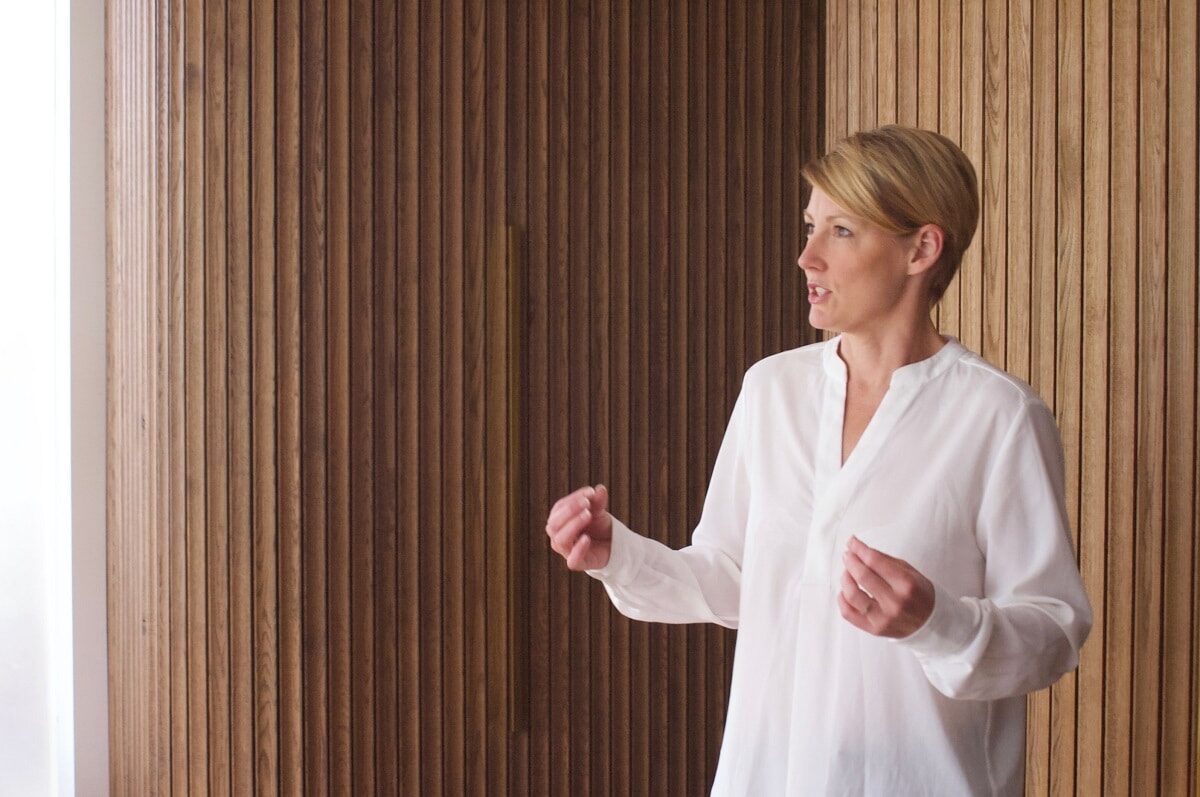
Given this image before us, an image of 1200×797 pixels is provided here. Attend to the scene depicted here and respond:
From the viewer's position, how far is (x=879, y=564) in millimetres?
1425

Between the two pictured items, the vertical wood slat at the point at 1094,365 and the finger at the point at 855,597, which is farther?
the vertical wood slat at the point at 1094,365

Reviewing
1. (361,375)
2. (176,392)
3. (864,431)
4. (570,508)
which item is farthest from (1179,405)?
(176,392)

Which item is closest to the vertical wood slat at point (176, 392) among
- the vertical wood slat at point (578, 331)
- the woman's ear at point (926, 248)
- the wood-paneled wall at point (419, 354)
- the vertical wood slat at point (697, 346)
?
the wood-paneled wall at point (419, 354)

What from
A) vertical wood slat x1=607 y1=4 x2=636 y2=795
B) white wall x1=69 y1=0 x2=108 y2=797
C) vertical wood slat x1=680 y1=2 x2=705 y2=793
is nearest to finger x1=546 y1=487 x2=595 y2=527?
vertical wood slat x1=607 y1=4 x2=636 y2=795

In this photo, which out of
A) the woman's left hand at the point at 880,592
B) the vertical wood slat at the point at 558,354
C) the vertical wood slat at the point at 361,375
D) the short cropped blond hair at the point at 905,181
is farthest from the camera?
the vertical wood slat at the point at 558,354

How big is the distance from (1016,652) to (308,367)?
2.17 m

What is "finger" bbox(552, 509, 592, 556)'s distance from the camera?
71.6 inches

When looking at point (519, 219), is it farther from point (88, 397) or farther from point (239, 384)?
point (88, 397)

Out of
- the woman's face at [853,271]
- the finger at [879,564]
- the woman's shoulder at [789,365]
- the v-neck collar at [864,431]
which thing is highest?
the woman's face at [853,271]

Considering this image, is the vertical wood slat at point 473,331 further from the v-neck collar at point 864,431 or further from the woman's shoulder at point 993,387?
the woman's shoulder at point 993,387

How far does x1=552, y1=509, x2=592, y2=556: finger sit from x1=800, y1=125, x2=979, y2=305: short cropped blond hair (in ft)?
2.03

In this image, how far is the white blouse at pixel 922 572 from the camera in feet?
5.18

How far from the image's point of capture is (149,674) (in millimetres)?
3330

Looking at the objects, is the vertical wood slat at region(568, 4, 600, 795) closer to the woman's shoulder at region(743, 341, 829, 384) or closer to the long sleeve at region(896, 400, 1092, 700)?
the woman's shoulder at region(743, 341, 829, 384)
